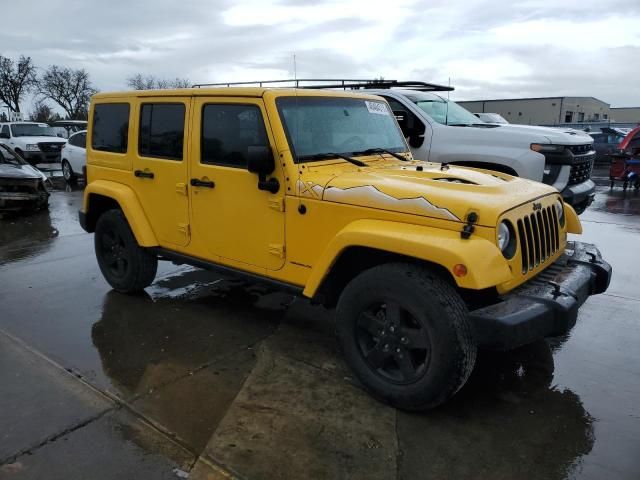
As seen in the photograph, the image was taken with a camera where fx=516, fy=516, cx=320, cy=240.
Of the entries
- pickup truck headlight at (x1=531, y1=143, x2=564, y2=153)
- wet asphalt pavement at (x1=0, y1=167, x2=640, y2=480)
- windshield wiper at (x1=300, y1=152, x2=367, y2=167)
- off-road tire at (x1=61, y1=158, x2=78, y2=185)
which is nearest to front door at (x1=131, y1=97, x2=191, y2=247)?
wet asphalt pavement at (x1=0, y1=167, x2=640, y2=480)

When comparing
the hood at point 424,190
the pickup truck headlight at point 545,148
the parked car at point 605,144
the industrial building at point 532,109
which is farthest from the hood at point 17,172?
the industrial building at point 532,109

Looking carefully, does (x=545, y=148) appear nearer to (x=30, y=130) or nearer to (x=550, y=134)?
(x=550, y=134)

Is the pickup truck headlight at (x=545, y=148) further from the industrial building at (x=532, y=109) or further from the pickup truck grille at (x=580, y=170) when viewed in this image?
the industrial building at (x=532, y=109)

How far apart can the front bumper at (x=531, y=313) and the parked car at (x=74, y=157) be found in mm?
12776

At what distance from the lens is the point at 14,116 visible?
4878 cm

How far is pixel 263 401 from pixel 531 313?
66.3 inches

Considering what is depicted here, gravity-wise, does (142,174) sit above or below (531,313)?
above

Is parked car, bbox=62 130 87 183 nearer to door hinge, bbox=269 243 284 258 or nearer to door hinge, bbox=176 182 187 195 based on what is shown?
door hinge, bbox=176 182 187 195

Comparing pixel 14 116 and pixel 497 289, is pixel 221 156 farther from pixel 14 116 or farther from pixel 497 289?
pixel 14 116

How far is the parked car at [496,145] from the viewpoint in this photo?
6.23m

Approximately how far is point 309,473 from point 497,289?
4.71 feet

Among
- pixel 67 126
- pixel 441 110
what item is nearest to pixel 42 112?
pixel 67 126

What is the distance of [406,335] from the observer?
3000 millimetres

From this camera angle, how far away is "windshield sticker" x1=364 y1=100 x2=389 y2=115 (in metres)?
4.30
